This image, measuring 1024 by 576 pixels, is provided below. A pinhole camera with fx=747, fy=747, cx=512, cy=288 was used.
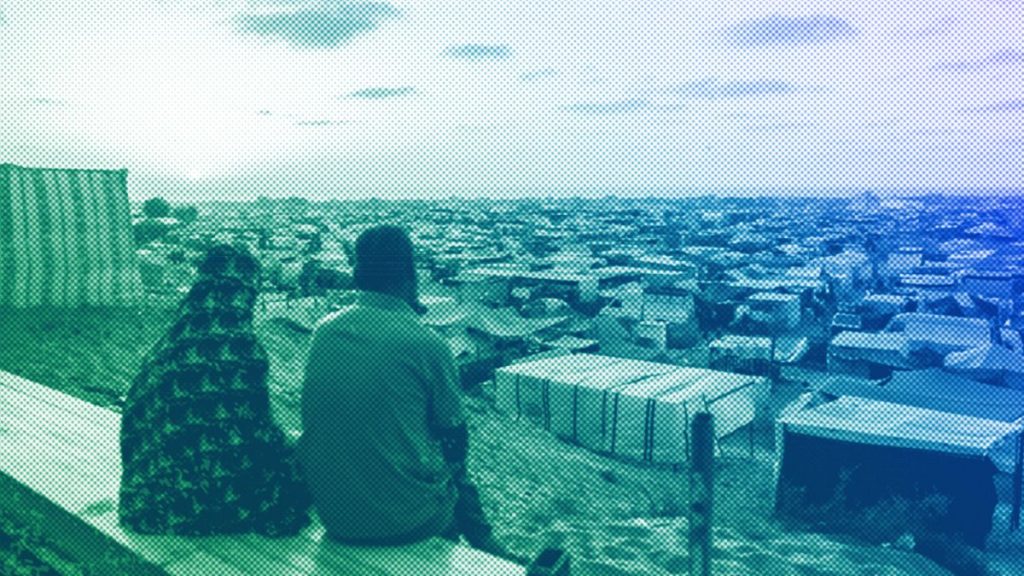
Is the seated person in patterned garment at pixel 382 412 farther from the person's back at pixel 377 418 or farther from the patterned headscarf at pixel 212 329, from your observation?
the patterned headscarf at pixel 212 329

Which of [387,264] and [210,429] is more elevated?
[387,264]

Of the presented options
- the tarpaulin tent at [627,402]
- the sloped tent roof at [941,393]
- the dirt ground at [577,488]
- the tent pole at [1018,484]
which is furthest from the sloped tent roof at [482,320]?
the tent pole at [1018,484]

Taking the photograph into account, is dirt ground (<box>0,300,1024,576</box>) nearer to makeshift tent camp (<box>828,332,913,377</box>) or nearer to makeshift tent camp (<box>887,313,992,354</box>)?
makeshift tent camp (<box>828,332,913,377</box>)

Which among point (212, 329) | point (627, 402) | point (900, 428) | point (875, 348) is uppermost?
point (212, 329)

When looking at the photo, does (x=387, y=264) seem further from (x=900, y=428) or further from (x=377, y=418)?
(x=900, y=428)

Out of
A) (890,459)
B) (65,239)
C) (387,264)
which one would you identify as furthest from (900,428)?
(65,239)

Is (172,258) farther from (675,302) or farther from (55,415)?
(55,415)

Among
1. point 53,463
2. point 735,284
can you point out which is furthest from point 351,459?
point 735,284
